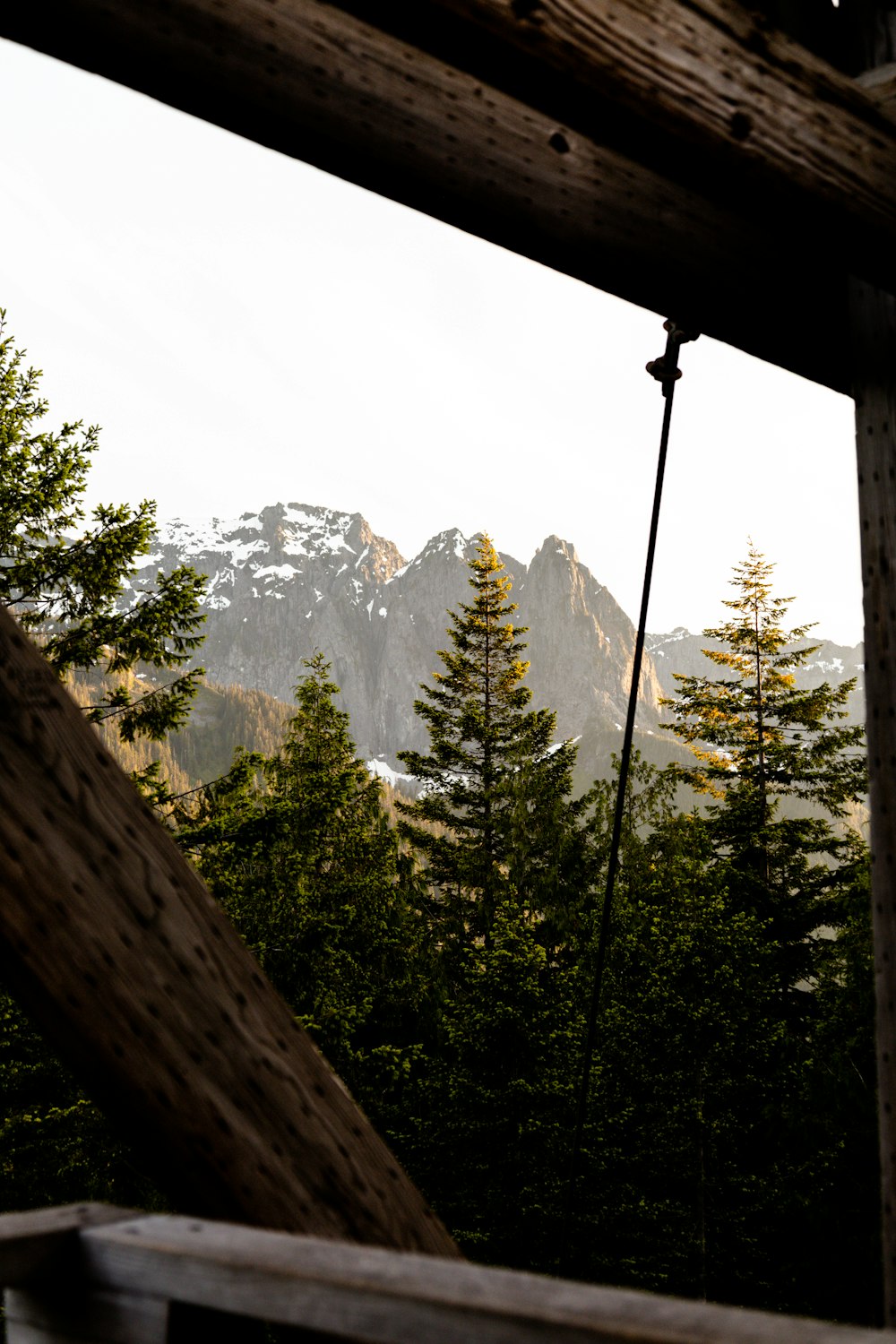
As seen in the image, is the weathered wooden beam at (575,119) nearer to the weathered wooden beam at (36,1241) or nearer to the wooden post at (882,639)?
the wooden post at (882,639)

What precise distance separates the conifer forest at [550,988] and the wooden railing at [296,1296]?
8.88 meters

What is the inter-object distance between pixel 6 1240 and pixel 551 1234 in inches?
608

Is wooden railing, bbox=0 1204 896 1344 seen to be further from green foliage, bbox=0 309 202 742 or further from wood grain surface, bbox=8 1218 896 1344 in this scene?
green foliage, bbox=0 309 202 742

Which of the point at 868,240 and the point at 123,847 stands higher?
the point at 868,240

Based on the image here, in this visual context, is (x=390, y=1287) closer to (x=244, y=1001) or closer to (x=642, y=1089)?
(x=244, y=1001)

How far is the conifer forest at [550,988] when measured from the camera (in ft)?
35.4

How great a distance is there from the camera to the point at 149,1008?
3.48ft

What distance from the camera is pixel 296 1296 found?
2.44ft

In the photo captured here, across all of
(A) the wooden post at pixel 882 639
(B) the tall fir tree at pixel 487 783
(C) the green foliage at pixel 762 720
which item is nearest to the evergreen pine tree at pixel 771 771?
(C) the green foliage at pixel 762 720

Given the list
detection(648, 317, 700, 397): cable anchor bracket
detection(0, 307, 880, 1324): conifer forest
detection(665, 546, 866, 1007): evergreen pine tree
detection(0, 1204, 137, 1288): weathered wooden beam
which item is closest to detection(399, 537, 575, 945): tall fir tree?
detection(0, 307, 880, 1324): conifer forest

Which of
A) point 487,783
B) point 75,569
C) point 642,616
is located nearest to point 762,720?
point 487,783

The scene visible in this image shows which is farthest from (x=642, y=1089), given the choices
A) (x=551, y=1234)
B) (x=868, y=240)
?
(x=868, y=240)

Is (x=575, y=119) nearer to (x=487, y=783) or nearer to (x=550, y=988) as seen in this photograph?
(x=550, y=988)

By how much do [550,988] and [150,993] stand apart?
584 inches
